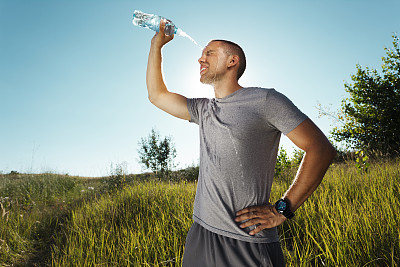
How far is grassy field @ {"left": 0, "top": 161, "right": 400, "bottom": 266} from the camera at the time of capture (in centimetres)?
312

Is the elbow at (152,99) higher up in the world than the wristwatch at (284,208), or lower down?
higher up

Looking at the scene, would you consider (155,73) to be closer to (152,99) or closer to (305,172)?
(152,99)

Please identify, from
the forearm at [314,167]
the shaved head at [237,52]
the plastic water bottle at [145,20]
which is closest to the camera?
the forearm at [314,167]

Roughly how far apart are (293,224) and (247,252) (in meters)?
2.40

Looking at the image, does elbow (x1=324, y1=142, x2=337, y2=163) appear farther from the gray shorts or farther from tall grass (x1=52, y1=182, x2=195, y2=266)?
tall grass (x1=52, y1=182, x2=195, y2=266)

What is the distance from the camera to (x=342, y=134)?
13.2 meters

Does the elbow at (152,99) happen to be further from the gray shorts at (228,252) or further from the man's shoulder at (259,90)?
the gray shorts at (228,252)

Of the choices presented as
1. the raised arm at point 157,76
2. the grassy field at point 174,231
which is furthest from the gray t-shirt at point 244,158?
the grassy field at point 174,231

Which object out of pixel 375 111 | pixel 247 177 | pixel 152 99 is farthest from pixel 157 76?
pixel 375 111

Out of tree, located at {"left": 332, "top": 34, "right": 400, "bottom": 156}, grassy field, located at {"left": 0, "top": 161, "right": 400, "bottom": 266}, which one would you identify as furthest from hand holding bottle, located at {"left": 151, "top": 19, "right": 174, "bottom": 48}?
tree, located at {"left": 332, "top": 34, "right": 400, "bottom": 156}

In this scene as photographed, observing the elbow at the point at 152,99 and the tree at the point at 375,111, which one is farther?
the tree at the point at 375,111

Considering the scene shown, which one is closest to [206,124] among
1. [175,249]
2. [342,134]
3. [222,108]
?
[222,108]

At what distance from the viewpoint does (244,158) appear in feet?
6.48

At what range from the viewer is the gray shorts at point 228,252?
1.85m
